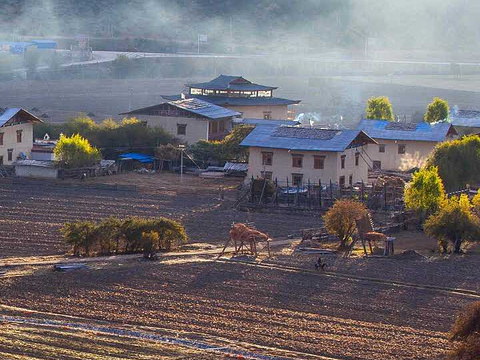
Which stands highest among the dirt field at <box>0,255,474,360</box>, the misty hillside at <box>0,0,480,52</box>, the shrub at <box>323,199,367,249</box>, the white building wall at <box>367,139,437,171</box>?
the misty hillside at <box>0,0,480,52</box>

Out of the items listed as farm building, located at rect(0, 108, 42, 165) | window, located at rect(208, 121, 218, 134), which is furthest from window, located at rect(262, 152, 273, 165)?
window, located at rect(208, 121, 218, 134)

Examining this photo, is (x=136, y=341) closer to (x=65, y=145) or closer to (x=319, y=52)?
(x=65, y=145)

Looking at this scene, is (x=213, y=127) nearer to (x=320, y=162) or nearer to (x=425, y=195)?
(x=320, y=162)

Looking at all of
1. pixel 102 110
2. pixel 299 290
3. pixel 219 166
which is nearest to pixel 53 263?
pixel 299 290

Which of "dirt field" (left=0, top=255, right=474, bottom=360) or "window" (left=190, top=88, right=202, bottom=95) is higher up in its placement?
"window" (left=190, top=88, right=202, bottom=95)

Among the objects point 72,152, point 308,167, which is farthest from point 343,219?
point 72,152

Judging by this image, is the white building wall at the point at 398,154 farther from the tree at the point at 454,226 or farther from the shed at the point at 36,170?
the tree at the point at 454,226

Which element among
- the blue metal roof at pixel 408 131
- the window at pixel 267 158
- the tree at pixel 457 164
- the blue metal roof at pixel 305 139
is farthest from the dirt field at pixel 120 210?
the blue metal roof at pixel 408 131

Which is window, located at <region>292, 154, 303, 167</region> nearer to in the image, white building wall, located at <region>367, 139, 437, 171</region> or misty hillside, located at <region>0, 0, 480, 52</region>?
white building wall, located at <region>367, 139, 437, 171</region>
